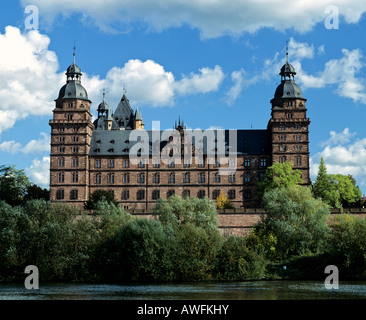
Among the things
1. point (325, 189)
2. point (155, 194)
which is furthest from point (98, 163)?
point (325, 189)

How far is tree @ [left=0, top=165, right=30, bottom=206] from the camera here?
7981 centimetres

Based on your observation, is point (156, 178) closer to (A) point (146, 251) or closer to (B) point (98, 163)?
(B) point (98, 163)

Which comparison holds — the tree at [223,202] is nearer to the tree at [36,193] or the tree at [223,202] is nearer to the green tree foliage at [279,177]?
the green tree foliage at [279,177]

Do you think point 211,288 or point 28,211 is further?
point 28,211

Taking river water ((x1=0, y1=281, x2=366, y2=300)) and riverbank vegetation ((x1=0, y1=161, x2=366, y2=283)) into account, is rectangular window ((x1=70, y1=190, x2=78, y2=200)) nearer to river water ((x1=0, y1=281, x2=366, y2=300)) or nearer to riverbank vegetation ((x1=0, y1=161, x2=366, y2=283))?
riverbank vegetation ((x1=0, y1=161, x2=366, y2=283))

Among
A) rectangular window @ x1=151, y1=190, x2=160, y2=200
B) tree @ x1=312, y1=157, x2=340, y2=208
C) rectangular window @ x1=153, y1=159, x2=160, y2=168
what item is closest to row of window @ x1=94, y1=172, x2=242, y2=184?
rectangular window @ x1=153, y1=159, x2=160, y2=168

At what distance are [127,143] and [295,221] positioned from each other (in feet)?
104

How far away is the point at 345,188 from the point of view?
249ft

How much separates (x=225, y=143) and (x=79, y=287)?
4278 centimetres

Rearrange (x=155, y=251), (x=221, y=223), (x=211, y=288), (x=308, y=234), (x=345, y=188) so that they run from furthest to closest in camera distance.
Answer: (x=345, y=188) → (x=221, y=223) → (x=308, y=234) → (x=155, y=251) → (x=211, y=288)

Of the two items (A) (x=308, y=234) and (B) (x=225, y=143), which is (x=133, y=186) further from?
(A) (x=308, y=234)

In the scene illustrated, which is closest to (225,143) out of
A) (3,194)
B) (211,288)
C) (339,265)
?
(3,194)

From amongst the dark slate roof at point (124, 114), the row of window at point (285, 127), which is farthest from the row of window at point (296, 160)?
the dark slate roof at point (124, 114)

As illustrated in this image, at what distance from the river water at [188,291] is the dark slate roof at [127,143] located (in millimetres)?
36461
